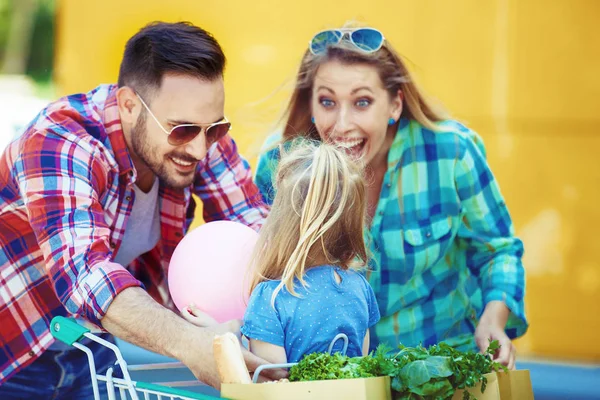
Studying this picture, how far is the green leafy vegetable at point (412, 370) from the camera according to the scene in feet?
6.49

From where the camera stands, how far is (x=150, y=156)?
290 centimetres

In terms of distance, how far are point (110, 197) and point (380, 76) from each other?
1152 millimetres

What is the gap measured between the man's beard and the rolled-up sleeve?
0.20 m

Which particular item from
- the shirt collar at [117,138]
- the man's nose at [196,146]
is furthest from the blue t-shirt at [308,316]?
the shirt collar at [117,138]

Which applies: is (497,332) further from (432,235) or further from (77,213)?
(77,213)

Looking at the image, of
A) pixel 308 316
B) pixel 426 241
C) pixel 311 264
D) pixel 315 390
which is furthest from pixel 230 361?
pixel 426 241

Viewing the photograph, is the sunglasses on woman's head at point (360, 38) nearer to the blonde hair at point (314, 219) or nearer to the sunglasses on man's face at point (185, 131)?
the sunglasses on man's face at point (185, 131)

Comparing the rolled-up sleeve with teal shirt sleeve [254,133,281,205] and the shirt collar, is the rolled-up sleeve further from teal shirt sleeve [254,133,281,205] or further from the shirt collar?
teal shirt sleeve [254,133,281,205]

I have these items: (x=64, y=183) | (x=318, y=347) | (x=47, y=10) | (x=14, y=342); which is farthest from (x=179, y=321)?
(x=47, y=10)

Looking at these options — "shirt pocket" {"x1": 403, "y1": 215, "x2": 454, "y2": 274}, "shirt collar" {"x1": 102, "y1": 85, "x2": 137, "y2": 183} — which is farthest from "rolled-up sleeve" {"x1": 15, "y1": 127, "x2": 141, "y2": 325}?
"shirt pocket" {"x1": 403, "y1": 215, "x2": 454, "y2": 274}

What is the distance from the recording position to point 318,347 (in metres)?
2.38

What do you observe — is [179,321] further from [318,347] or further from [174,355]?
[318,347]

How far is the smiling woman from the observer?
332cm

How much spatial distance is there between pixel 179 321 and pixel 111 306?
203mm
